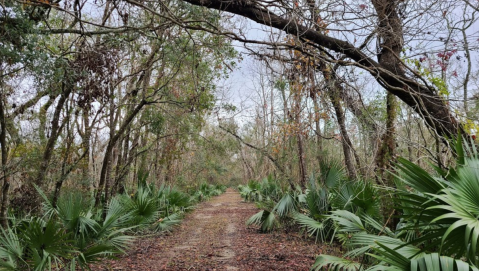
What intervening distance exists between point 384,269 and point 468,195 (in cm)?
83

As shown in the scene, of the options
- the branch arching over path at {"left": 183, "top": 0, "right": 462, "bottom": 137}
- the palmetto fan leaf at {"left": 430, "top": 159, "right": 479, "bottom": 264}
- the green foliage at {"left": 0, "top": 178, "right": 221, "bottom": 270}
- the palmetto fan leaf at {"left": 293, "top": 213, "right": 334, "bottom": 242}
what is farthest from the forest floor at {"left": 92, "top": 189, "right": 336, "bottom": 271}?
the palmetto fan leaf at {"left": 430, "top": 159, "right": 479, "bottom": 264}

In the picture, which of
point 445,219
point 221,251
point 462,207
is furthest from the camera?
point 221,251

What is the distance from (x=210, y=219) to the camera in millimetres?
12727

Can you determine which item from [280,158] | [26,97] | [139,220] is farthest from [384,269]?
[280,158]

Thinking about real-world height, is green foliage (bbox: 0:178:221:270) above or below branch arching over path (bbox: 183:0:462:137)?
below

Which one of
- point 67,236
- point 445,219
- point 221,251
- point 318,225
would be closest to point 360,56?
point 445,219

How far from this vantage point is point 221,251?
281 inches

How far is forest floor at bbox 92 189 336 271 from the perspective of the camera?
5.86m

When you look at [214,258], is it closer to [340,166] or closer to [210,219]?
[340,166]

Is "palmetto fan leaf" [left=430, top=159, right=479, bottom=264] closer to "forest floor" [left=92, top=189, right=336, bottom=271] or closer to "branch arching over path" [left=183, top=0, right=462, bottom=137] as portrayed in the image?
"branch arching over path" [left=183, top=0, right=462, bottom=137]

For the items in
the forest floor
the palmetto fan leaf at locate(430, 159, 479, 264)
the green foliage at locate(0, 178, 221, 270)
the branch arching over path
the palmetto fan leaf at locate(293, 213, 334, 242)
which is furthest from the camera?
the palmetto fan leaf at locate(293, 213, 334, 242)

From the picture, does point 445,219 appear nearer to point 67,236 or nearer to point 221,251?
point 67,236

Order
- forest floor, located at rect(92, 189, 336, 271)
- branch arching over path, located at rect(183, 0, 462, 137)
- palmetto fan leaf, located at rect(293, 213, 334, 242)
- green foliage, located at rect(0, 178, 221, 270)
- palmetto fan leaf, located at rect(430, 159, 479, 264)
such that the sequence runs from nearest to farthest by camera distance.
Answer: palmetto fan leaf, located at rect(430, 159, 479, 264) → green foliage, located at rect(0, 178, 221, 270) → branch arching over path, located at rect(183, 0, 462, 137) → forest floor, located at rect(92, 189, 336, 271) → palmetto fan leaf, located at rect(293, 213, 334, 242)

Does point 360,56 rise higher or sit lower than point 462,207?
higher
